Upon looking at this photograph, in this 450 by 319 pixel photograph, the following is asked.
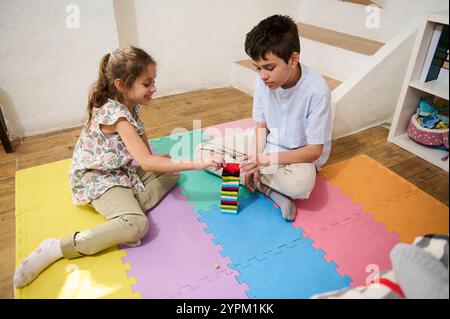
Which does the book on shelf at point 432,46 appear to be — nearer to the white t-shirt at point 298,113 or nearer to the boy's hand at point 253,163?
the white t-shirt at point 298,113

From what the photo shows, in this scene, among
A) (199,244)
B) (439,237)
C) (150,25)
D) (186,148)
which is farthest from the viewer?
(150,25)

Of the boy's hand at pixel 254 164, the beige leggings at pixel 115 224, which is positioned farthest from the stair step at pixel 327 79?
the beige leggings at pixel 115 224

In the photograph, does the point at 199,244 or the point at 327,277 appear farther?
the point at 199,244

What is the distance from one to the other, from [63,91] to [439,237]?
5.67ft

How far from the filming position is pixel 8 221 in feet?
3.93

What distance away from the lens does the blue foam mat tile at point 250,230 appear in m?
1.08

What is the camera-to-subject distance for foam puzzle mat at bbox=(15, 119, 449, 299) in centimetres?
95

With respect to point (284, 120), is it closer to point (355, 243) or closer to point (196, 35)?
point (355, 243)

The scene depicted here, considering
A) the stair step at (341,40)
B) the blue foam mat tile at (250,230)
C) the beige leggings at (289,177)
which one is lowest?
the blue foam mat tile at (250,230)

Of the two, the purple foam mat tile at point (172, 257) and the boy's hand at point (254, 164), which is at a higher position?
the boy's hand at point (254, 164)

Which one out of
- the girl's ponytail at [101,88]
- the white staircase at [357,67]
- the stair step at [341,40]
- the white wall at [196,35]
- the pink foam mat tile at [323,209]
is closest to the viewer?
the girl's ponytail at [101,88]

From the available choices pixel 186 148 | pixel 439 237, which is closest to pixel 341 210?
pixel 439 237

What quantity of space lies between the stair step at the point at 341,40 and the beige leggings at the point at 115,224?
4.59 feet

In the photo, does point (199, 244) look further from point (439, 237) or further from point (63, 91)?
point (63, 91)
